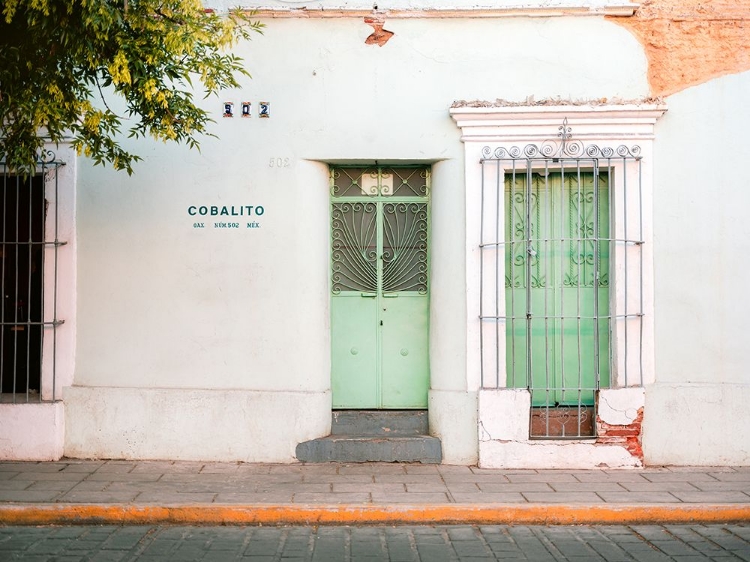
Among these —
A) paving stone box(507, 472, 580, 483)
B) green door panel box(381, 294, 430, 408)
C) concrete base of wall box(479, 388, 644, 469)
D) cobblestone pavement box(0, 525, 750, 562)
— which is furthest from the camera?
green door panel box(381, 294, 430, 408)

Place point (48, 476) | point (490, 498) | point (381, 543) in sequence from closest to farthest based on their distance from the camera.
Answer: point (381, 543) < point (490, 498) < point (48, 476)

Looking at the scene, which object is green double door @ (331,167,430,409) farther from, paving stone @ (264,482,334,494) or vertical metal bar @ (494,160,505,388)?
paving stone @ (264,482,334,494)

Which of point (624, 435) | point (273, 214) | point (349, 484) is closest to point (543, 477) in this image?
point (624, 435)

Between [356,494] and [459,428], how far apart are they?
1.53 m

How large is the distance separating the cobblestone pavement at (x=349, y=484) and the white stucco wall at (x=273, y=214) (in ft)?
1.43

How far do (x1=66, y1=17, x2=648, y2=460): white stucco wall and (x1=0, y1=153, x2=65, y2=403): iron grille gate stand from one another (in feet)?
0.94

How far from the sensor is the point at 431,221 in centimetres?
812

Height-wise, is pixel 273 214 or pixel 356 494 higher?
pixel 273 214

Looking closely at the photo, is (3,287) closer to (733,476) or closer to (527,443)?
(527,443)

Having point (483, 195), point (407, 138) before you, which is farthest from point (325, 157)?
point (483, 195)

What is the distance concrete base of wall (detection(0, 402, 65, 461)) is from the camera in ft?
25.4

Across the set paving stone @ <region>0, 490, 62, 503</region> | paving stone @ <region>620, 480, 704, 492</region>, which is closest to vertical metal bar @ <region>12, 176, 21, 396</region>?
paving stone @ <region>0, 490, 62, 503</region>

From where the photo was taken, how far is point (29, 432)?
774cm

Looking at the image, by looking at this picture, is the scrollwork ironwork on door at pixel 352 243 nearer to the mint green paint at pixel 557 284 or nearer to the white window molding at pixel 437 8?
the mint green paint at pixel 557 284
